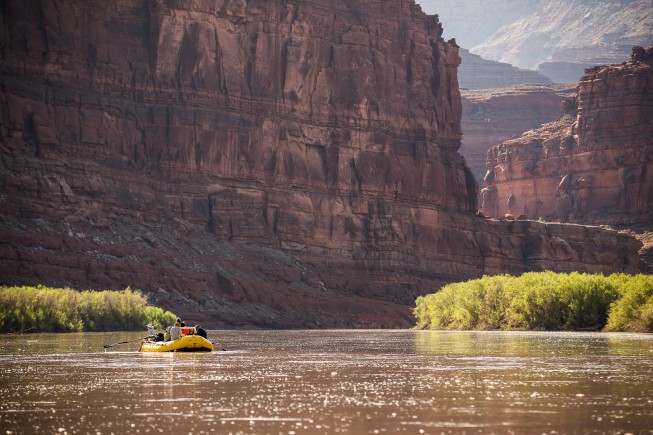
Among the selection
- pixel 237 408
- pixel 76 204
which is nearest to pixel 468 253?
pixel 76 204

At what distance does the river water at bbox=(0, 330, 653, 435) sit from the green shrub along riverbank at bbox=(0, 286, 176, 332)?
38750 mm

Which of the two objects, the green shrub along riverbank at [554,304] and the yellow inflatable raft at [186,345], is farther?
the green shrub along riverbank at [554,304]

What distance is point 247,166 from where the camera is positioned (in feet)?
529

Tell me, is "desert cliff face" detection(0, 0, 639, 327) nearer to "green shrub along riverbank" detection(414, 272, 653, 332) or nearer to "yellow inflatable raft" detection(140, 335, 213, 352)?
"green shrub along riverbank" detection(414, 272, 653, 332)

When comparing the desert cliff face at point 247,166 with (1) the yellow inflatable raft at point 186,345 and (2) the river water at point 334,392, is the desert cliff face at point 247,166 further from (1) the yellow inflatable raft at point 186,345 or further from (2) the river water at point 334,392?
(2) the river water at point 334,392

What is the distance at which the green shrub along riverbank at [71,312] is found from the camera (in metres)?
100

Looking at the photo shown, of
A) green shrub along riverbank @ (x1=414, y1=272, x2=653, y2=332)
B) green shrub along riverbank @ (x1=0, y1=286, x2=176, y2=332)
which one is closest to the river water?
green shrub along riverbank @ (x1=414, y1=272, x2=653, y2=332)

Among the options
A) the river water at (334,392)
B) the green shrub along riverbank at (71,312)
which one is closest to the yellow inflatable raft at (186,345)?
the river water at (334,392)

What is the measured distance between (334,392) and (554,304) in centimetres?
6333

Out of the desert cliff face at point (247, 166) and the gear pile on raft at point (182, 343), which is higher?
the desert cliff face at point (247, 166)

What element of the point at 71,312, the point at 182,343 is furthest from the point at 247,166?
A: the point at 182,343

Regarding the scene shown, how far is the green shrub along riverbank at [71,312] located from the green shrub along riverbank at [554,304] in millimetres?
25123

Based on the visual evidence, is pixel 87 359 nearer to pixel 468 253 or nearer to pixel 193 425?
pixel 193 425

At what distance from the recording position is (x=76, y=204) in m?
140
